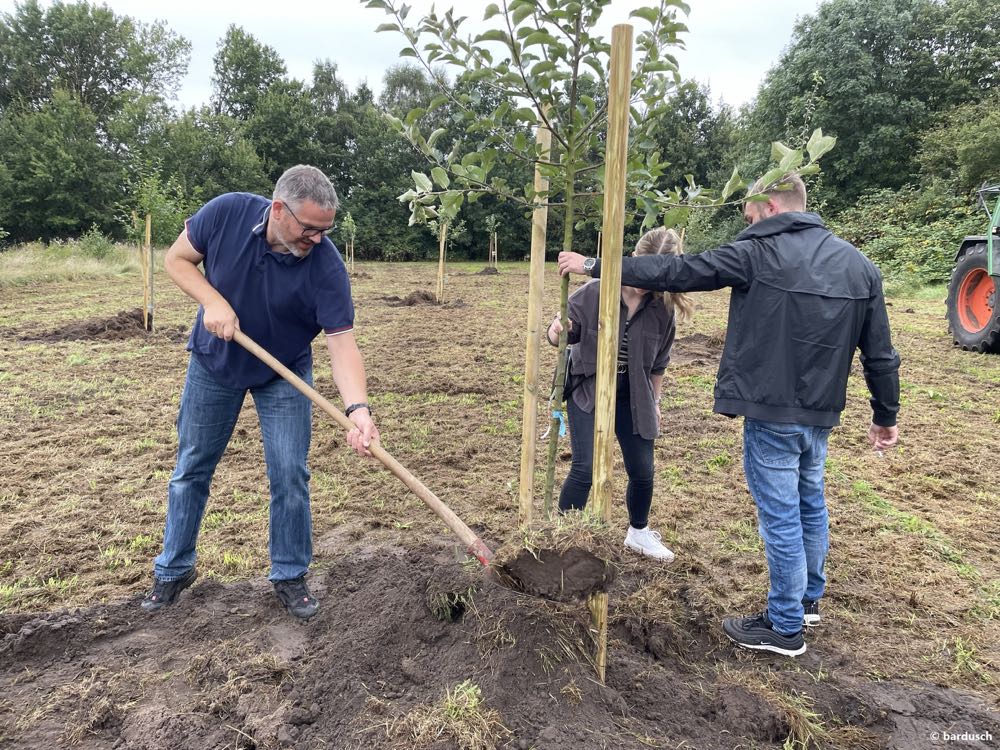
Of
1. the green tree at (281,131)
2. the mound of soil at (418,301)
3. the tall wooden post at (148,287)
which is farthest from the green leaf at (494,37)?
the green tree at (281,131)

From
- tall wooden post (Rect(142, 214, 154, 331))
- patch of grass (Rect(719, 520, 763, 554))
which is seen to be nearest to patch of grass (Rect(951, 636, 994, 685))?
patch of grass (Rect(719, 520, 763, 554))

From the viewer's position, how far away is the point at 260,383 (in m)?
2.99

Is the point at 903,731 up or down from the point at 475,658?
down

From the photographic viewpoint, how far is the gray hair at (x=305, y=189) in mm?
2641

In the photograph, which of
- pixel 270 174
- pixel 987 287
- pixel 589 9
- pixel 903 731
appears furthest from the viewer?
pixel 270 174

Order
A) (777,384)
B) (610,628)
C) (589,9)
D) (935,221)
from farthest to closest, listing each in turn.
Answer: (935,221), (610,628), (777,384), (589,9)

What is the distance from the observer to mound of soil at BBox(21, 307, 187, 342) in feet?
33.5

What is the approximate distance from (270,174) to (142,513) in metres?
42.3

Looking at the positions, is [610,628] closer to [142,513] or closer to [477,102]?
[477,102]

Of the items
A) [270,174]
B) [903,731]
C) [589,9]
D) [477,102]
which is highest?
[270,174]

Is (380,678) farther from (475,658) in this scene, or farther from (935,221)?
(935,221)

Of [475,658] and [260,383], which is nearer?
[475,658]

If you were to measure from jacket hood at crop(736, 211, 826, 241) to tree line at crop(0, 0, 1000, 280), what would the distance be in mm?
13912

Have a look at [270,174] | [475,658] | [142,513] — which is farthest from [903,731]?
[270,174]
